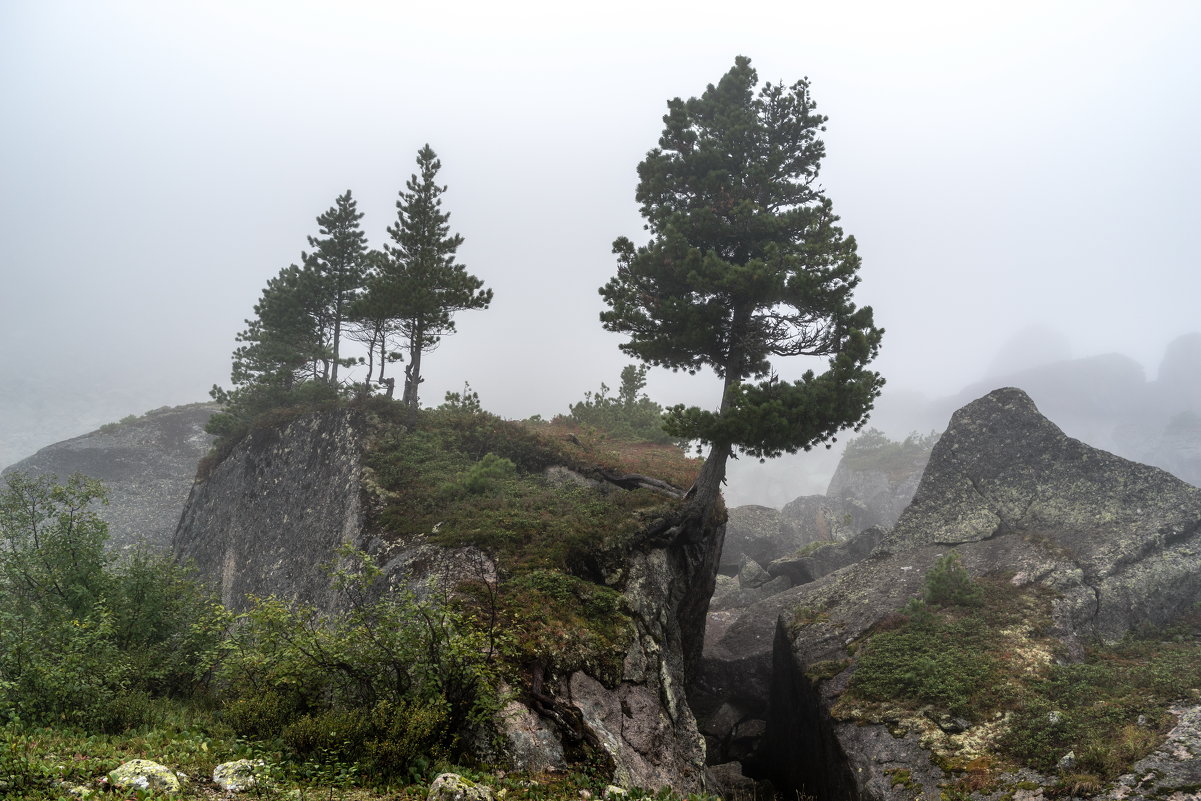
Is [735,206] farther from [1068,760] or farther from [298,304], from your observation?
[298,304]

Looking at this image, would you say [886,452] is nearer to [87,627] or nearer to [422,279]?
[422,279]

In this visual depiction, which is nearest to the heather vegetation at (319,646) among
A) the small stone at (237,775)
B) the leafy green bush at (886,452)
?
the small stone at (237,775)

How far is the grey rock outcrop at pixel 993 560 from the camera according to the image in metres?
17.0

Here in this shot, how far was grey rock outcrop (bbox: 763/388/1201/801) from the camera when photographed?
669 inches

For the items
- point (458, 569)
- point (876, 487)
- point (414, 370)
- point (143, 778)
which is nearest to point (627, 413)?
point (414, 370)

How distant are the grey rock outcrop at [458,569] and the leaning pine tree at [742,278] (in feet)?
14.5

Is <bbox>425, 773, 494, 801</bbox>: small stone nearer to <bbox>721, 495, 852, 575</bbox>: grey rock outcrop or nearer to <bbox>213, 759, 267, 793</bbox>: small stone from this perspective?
<bbox>213, 759, 267, 793</bbox>: small stone

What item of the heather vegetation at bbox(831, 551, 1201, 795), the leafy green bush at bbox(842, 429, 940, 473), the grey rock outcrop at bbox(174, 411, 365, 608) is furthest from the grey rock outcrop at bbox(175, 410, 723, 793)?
the leafy green bush at bbox(842, 429, 940, 473)

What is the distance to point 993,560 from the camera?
2419cm

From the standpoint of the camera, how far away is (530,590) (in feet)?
50.4

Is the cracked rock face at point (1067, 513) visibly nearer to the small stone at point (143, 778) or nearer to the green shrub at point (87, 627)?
the small stone at point (143, 778)

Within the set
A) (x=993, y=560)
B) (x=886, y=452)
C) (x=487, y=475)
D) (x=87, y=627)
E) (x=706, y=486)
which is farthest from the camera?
(x=886, y=452)

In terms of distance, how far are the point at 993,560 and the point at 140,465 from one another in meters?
75.1

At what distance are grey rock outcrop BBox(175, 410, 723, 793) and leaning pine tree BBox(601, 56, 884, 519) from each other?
4425 millimetres
